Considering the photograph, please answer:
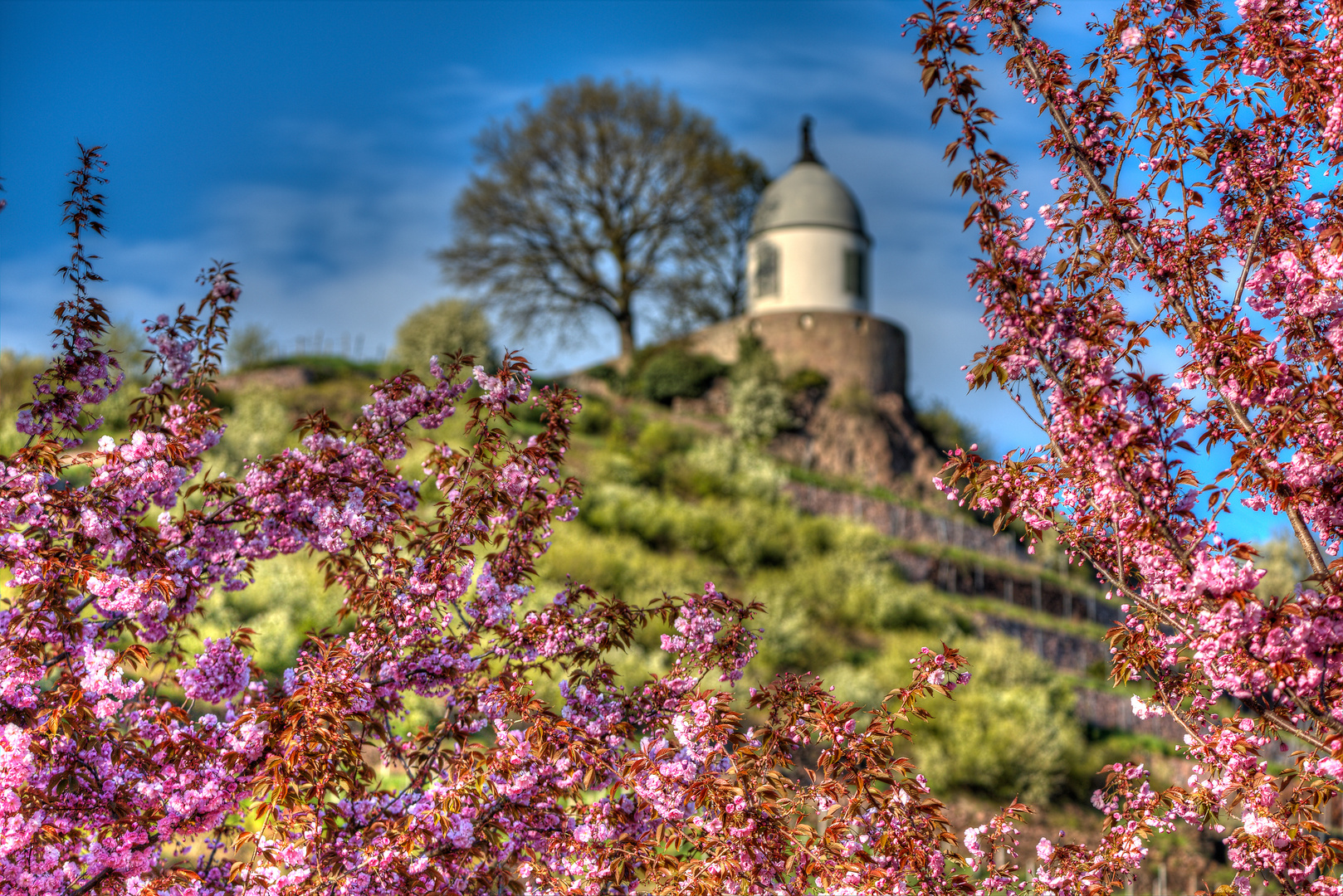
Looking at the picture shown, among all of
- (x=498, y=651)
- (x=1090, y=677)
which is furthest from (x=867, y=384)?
(x=498, y=651)

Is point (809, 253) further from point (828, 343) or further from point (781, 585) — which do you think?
point (781, 585)

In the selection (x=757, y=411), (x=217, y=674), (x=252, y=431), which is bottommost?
(x=217, y=674)

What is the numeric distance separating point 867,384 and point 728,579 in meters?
14.9

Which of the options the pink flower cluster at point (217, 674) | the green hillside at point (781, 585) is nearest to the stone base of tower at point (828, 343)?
the green hillside at point (781, 585)

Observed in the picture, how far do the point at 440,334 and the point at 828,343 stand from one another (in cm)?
1167

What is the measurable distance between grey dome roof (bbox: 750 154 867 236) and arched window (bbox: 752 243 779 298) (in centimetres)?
70

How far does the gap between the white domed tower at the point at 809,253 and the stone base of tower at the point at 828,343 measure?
558 millimetres

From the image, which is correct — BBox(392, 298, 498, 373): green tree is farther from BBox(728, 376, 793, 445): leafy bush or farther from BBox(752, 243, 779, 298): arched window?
BBox(752, 243, 779, 298): arched window

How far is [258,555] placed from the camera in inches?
180

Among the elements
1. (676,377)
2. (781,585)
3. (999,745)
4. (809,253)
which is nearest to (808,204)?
(809,253)

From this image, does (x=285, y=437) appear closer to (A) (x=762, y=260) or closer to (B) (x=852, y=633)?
(B) (x=852, y=633)

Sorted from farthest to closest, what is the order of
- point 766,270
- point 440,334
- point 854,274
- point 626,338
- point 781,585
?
point 626,338 < point 766,270 < point 854,274 < point 440,334 < point 781,585

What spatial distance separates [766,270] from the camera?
34.6 metres

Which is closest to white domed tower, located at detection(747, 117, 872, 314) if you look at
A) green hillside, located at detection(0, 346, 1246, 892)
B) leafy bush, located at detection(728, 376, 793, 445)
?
leafy bush, located at detection(728, 376, 793, 445)
